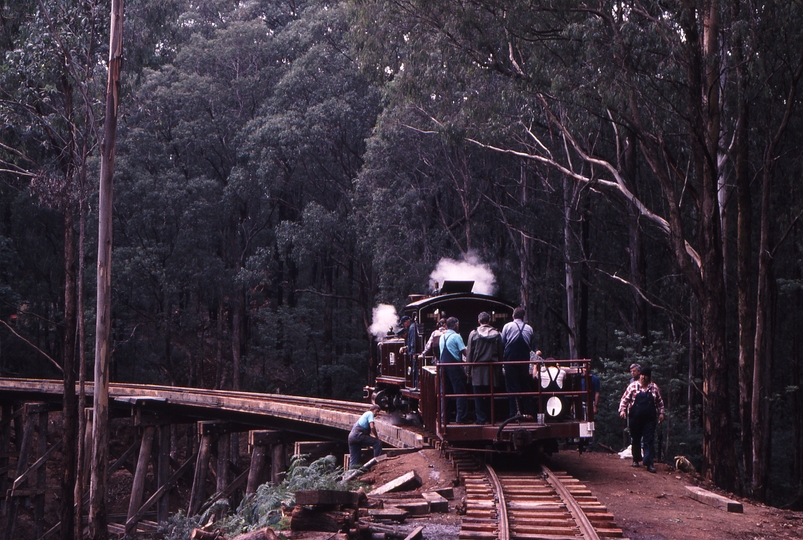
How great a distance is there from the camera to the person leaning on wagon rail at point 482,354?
10656 millimetres

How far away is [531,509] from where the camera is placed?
26.8 ft

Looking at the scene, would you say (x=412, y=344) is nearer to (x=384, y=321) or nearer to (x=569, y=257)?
(x=384, y=321)

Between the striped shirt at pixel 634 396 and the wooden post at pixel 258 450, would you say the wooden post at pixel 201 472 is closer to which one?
the wooden post at pixel 258 450

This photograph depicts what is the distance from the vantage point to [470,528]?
23.8 feet

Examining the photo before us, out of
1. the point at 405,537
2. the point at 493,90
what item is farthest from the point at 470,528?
the point at 493,90

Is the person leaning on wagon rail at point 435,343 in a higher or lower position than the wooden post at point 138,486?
higher

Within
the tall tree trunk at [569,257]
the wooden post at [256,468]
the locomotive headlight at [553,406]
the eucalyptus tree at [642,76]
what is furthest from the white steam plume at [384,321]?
the locomotive headlight at [553,406]

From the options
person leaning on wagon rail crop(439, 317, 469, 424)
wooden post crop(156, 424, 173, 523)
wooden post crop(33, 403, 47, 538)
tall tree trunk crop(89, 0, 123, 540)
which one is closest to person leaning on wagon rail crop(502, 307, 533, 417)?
person leaning on wagon rail crop(439, 317, 469, 424)

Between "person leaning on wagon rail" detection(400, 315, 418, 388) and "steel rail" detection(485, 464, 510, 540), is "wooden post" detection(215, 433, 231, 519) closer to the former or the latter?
"person leaning on wagon rail" detection(400, 315, 418, 388)

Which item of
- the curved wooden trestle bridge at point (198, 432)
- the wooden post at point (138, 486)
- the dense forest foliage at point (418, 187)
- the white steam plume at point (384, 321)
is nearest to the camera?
the dense forest foliage at point (418, 187)

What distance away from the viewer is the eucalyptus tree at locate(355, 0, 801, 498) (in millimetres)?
13570

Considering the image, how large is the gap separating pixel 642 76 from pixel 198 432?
43.4ft

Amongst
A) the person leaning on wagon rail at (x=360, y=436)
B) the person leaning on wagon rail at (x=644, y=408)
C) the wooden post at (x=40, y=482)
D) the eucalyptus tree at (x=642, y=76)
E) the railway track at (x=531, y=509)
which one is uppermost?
the eucalyptus tree at (x=642, y=76)

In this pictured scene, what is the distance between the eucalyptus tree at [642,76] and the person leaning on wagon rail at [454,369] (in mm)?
4528
